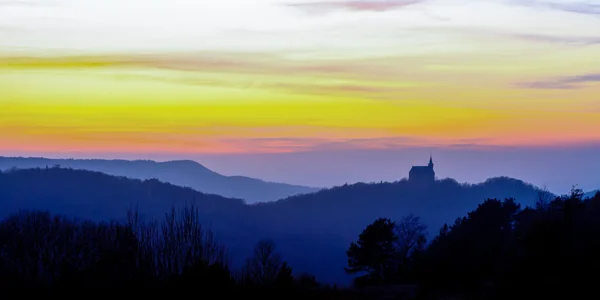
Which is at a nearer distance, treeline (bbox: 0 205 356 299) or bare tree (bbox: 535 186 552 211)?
treeline (bbox: 0 205 356 299)

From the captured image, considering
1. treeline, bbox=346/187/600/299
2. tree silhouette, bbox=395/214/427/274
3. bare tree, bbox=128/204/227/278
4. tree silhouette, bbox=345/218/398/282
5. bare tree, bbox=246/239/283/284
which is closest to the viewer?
treeline, bbox=346/187/600/299

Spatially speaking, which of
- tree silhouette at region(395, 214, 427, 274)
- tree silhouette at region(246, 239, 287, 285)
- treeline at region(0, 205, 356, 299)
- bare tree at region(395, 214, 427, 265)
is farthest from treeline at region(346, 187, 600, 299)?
treeline at region(0, 205, 356, 299)

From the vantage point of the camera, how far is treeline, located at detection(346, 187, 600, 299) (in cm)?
3297

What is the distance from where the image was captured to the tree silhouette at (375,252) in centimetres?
6009

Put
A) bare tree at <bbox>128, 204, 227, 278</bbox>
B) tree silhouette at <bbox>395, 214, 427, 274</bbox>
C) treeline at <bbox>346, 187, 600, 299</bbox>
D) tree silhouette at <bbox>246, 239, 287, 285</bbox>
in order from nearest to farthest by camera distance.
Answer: treeline at <bbox>346, 187, 600, 299</bbox>, tree silhouette at <bbox>246, 239, 287, 285</bbox>, bare tree at <bbox>128, 204, 227, 278</bbox>, tree silhouette at <bbox>395, 214, 427, 274</bbox>

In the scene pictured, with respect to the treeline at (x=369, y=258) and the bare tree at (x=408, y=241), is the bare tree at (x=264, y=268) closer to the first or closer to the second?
the treeline at (x=369, y=258)

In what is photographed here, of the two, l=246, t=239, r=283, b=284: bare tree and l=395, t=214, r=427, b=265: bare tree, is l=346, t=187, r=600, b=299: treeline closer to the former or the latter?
l=395, t=214, r=427, b=265: bare tree

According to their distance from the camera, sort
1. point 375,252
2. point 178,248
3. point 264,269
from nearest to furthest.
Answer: point 178,248 < point 264,269 < point 375,252

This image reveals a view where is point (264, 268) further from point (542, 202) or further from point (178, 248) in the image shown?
point (542, 202)

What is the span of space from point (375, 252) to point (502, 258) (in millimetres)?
20966

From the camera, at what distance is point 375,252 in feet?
198

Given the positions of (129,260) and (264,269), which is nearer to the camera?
(129,260)

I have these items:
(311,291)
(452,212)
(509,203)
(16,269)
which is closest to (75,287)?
(311,291)

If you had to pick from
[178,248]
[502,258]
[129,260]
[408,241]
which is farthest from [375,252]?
[502,258]
